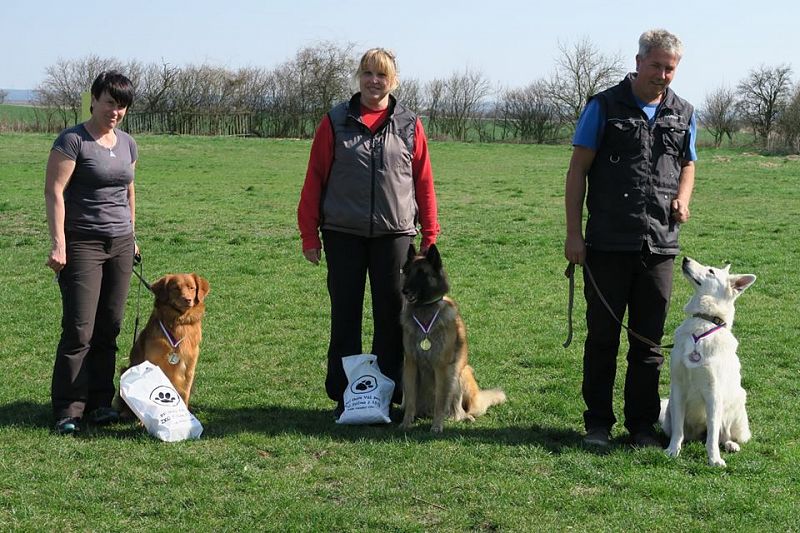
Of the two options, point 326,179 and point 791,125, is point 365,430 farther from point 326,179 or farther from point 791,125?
point 791,125

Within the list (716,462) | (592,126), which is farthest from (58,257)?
(716,462)

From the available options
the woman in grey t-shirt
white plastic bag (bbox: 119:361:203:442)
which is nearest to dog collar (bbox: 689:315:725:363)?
white plastic bag (bbox: 119:361:203:442)

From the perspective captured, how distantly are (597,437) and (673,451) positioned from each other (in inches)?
18.5

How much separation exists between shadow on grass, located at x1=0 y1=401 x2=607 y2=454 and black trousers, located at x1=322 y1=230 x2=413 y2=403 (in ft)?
1.17

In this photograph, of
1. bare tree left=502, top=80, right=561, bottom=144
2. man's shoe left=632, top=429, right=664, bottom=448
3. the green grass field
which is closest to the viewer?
the green grass field

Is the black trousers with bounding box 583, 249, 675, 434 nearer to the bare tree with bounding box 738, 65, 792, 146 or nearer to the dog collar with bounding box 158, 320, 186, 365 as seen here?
the dog collar with bounding box 158, 320, 186, 365

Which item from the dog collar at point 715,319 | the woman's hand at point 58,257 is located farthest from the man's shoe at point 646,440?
the woman's hand at point 58,257

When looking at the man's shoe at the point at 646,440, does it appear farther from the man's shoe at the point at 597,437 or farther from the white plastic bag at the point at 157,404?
the white plastic bag at the point at 157,404

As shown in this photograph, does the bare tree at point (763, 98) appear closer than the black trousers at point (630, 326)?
No

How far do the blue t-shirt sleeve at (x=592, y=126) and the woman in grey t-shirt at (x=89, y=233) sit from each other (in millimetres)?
2894

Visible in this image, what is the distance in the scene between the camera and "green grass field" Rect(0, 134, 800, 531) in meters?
4.10

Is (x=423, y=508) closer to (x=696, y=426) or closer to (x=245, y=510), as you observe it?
(x=245, y=510)

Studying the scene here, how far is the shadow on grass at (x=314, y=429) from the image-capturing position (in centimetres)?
525

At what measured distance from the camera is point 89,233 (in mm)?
5250
